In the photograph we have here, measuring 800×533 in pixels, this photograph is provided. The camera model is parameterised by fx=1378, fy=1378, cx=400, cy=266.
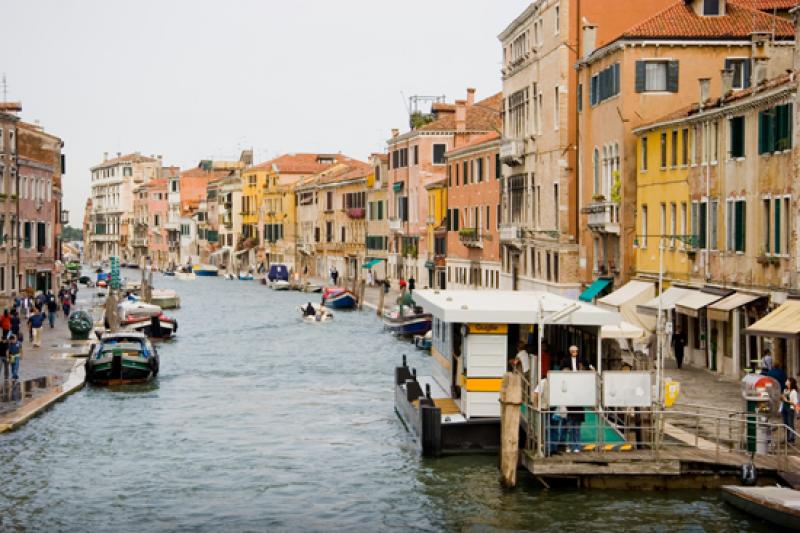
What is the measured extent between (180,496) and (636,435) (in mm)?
6487

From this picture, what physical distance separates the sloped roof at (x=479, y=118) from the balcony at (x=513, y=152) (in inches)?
518

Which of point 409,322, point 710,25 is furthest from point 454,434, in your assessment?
point 409,322

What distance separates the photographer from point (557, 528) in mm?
17328

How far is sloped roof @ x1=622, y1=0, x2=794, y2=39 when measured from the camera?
3541cm

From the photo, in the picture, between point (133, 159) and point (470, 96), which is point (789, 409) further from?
point (133, 159)

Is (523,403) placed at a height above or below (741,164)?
below

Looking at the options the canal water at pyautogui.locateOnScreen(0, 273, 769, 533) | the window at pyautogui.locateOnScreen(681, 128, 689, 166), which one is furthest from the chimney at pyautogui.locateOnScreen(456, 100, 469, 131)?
the window at pyautogui.locateOnScreen(681, 128, 689, 166)

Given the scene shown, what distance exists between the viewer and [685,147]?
105 ft

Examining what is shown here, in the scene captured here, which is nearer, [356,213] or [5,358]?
[5,358]

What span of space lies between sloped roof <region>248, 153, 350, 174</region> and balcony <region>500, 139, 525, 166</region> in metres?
62.6

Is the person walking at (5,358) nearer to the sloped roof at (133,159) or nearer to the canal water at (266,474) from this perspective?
the canal water at (266,474)

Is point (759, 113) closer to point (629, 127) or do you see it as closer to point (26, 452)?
point (629, 127)

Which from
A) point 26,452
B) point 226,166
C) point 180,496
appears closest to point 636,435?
point 180,496

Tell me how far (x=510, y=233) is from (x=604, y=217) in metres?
13.1
